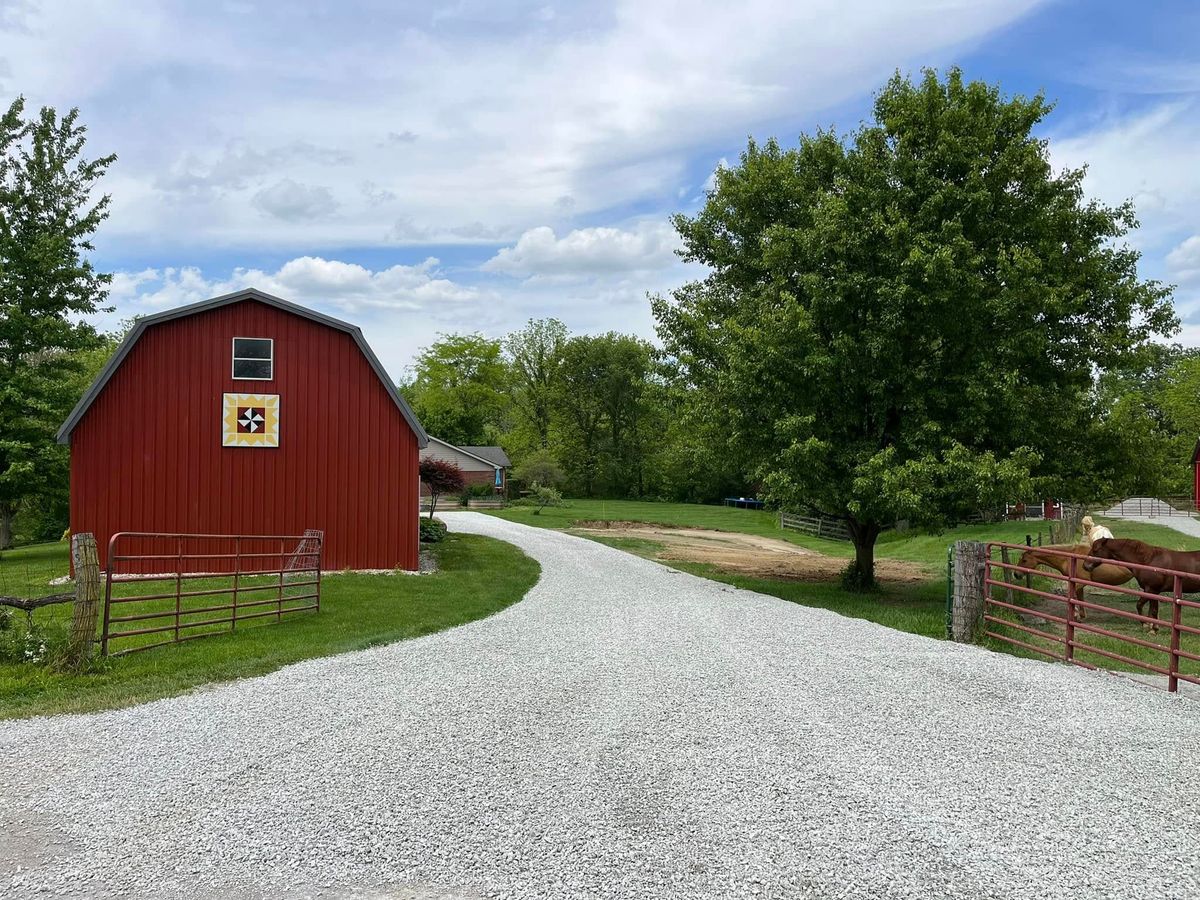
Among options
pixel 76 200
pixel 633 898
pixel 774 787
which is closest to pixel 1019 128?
pixel 774 787

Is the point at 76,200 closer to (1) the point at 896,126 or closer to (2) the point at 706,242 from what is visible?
(2) the point at 706,242

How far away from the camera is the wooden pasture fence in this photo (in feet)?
133

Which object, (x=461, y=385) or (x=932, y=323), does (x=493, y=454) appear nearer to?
(x=461, y=385)

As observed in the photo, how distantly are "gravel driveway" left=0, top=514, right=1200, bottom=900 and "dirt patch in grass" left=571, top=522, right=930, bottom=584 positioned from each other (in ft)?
43.2

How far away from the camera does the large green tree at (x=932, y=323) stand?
47.9ft

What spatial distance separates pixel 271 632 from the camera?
35.7ft

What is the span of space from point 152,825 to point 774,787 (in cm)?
354

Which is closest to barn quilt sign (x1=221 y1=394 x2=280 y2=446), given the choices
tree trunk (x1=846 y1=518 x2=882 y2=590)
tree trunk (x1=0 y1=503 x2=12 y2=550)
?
tree trunk (x1=846 y1=518 x2=882 y2=590)

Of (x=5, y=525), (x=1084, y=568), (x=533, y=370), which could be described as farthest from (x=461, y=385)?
(x=1084, y=568)

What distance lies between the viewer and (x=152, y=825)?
462 cm

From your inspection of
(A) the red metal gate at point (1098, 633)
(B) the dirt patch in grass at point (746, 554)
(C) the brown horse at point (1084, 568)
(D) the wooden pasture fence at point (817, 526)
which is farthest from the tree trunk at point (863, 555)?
(D) the wooden pasture fence at point (817, 526)

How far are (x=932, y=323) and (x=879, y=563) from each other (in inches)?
489

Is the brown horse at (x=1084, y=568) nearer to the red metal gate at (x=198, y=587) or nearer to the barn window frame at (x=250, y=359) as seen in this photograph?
the red metal gate at (x=198, y=587)

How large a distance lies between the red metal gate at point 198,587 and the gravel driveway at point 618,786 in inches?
85.5
